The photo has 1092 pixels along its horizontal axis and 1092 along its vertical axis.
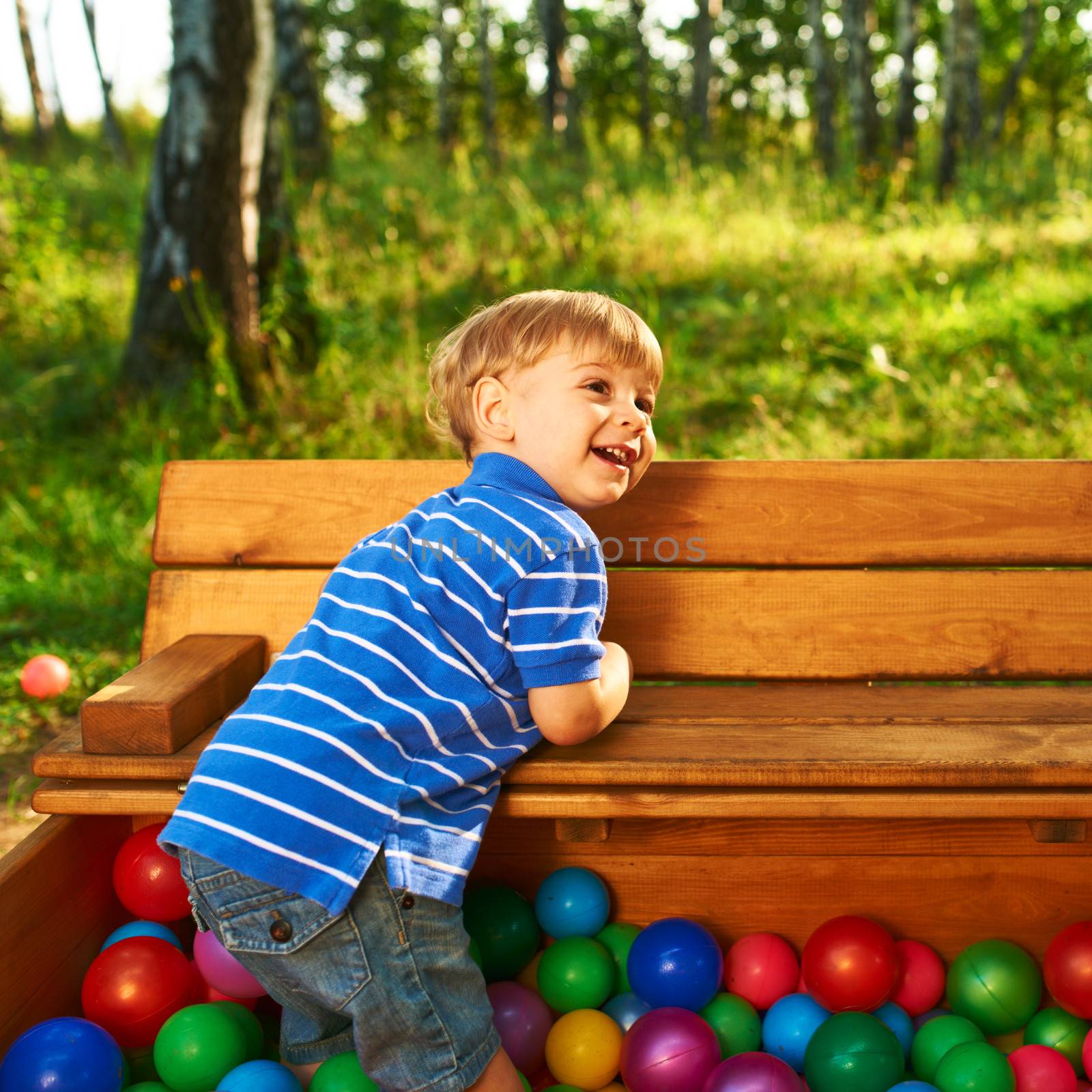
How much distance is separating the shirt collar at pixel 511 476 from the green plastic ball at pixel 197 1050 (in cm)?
122

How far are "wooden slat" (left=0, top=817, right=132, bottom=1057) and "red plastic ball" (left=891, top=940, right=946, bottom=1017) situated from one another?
1.81 m

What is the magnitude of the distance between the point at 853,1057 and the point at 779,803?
550 mm

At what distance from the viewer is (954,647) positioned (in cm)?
256

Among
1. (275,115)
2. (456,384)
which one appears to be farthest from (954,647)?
(275,115)

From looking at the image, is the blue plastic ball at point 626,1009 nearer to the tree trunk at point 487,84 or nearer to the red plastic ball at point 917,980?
the red plastic ball at point 917,980

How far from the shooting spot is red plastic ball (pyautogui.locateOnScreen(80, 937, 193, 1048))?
2.16m

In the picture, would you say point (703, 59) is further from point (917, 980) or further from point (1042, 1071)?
point (1042, 1071)

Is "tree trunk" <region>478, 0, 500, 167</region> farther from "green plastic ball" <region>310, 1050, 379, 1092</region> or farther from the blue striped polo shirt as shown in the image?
"green plastic ball" <region>310, 1050, 379, 1092</region>

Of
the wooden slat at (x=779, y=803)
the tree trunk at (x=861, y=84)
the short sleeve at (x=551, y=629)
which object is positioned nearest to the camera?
the short sleeve at (x=551, y=629)

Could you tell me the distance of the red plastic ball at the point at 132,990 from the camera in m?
2.16

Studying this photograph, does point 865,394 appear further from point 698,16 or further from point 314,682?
point 698,16

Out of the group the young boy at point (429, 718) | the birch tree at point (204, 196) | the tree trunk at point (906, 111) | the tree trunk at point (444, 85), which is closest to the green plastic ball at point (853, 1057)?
the young boy at point (429, 718)

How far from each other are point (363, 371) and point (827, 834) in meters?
4.21

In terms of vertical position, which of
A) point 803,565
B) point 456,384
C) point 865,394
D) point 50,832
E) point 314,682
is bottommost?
point 865,394
